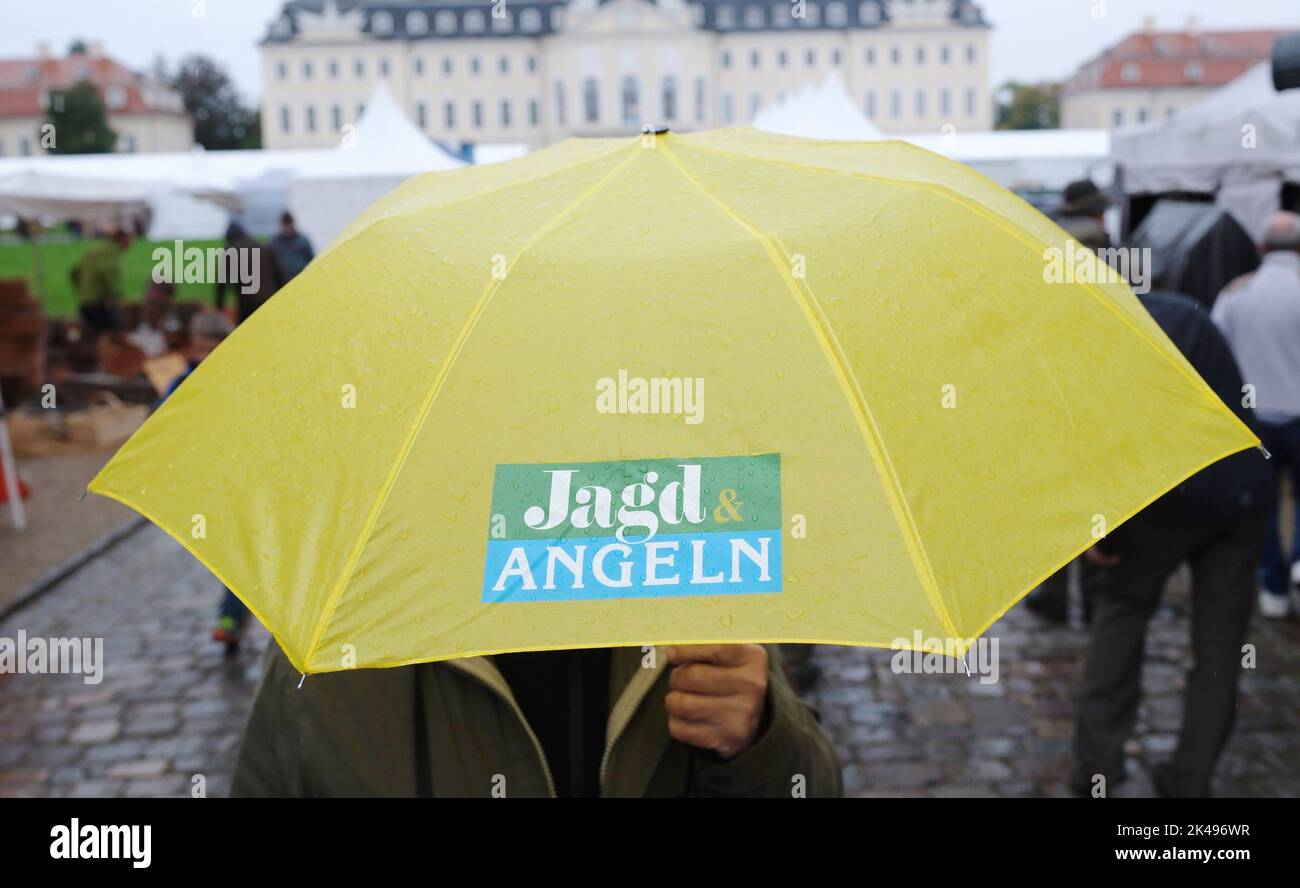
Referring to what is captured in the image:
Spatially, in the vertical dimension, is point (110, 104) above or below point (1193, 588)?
above

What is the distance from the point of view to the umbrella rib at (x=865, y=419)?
1.42 meters

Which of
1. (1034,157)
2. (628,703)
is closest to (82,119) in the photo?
(1034,157)

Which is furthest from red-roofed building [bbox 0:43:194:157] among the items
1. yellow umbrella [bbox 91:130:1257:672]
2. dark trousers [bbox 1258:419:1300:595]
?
yellow umbrella [bbox 91:130:1257:672]

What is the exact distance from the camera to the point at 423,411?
5.23 ft

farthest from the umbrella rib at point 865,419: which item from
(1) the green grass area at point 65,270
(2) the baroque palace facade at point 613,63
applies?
(2) the baroque palace facade at point 613,63

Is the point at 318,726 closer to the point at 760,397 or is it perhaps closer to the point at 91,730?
the point at 760,397

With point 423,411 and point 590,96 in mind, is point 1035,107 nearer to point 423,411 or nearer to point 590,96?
point 590,96

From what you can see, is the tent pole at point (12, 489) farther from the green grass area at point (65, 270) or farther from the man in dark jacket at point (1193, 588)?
the green grass area at point (65, 270)

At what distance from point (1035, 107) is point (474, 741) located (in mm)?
127535

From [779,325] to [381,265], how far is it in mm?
656

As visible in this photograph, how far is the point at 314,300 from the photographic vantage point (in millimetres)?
1878

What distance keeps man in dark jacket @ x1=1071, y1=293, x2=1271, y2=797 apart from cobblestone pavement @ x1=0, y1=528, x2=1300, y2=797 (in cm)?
27
